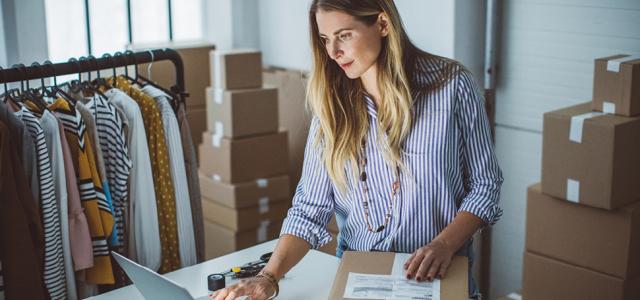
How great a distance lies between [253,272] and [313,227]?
0.78ft

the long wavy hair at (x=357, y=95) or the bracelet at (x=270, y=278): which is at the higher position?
the long wavy hair at (x=357, y=95)

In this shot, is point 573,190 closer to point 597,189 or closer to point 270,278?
point 597,189

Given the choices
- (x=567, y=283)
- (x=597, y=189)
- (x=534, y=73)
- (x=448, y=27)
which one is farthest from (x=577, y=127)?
(x=448, y=27)

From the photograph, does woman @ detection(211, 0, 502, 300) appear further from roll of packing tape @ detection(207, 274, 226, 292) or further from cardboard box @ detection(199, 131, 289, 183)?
cardboard box @ detection(199, 131, 289, 183)

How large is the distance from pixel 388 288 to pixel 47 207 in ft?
3.40

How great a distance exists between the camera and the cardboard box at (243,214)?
370cm

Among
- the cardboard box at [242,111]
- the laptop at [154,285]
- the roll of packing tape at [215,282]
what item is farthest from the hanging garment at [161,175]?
the cardboard box at [242,111]

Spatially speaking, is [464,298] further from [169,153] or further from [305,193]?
[169,153]

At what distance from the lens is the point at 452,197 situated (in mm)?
1782

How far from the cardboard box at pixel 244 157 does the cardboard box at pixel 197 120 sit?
0.27 m

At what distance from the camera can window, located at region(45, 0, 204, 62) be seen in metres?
3.91

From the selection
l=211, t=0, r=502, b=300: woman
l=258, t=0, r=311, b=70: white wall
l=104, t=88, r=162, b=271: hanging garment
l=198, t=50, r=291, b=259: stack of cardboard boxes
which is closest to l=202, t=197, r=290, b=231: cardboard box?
l=198, t=50, r=291, b=259: stack of cardboard boxes

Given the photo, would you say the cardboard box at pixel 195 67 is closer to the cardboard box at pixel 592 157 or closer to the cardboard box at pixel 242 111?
the cardboard box at pixel 242 111

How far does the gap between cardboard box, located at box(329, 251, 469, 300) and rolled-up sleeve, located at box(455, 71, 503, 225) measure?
15 cm
